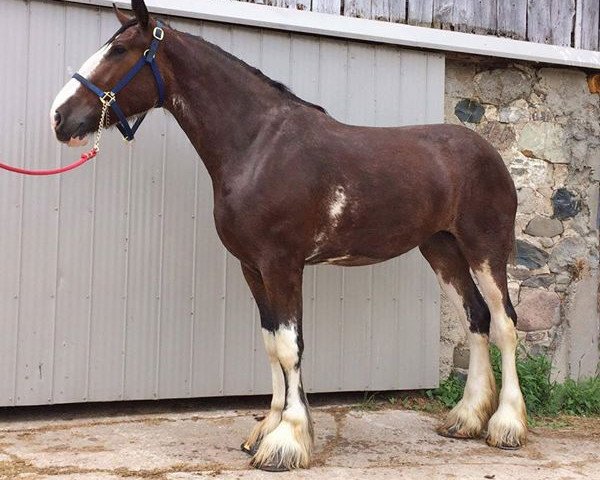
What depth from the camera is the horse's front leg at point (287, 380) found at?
10.3ft

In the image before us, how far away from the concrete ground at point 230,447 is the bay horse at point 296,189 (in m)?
0.18

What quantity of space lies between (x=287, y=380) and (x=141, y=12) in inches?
76.1

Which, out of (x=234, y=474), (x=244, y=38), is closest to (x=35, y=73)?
(x=244, y=38)

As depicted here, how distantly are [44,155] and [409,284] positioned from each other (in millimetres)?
2510

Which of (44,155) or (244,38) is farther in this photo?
(244,38)

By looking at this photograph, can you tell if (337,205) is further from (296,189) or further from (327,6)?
(327,6)

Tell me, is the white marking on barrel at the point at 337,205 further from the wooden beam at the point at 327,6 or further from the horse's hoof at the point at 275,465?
the wooden beam at the point at 327,6

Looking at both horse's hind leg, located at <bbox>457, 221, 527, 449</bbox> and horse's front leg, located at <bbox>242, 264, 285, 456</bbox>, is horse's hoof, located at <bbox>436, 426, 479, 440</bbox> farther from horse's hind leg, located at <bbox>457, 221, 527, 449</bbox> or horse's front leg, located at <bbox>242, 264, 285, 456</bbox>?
horse's front leg, located at <bbox>242, 264, 285, 456</bbox>

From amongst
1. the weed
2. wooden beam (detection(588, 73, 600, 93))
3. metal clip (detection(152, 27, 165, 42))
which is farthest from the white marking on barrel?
wooden beam (detection(588, 73, 600, 93))

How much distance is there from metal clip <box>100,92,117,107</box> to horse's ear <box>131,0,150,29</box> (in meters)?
0.38

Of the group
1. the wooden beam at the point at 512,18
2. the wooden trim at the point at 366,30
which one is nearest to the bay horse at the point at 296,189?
the wooden trim at the point at 366,30

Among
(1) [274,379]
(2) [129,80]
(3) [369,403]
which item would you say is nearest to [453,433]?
(3) [369,403]

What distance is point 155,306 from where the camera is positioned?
4125 mm

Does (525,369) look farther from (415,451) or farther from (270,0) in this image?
(270,0)
